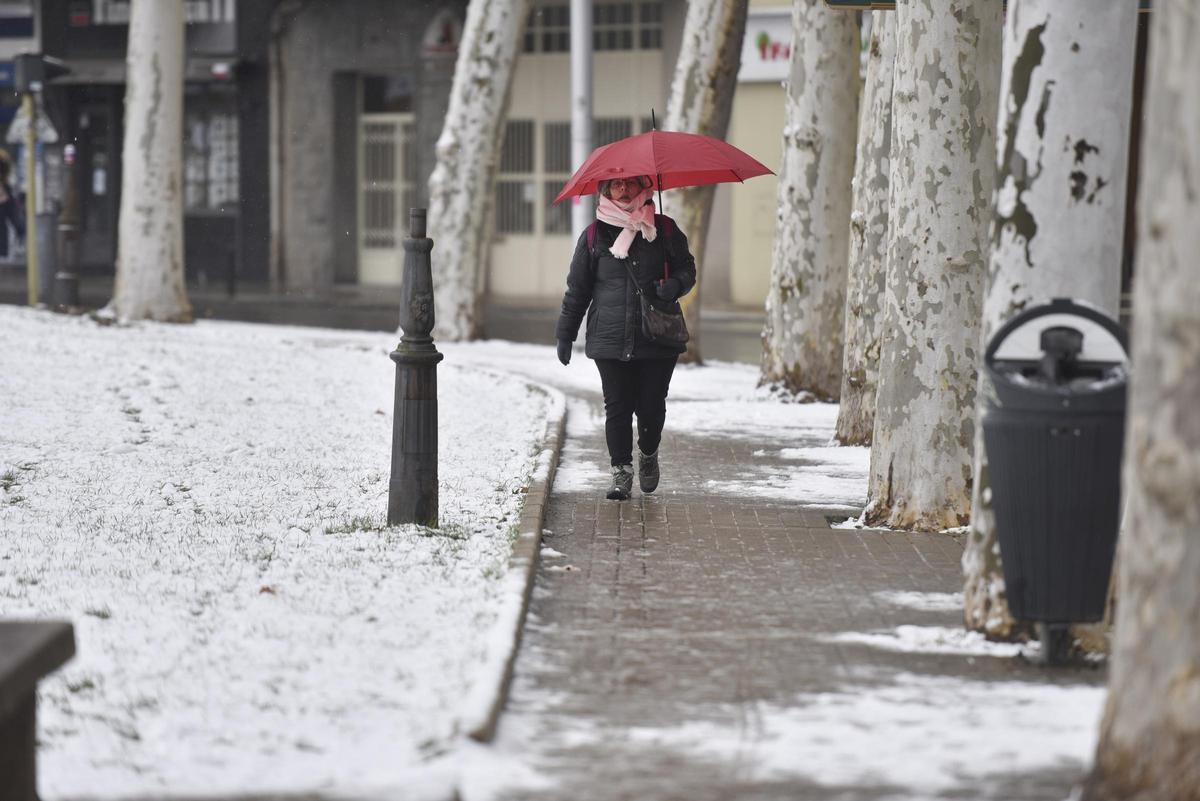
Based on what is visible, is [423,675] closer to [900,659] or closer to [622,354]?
[900,659]

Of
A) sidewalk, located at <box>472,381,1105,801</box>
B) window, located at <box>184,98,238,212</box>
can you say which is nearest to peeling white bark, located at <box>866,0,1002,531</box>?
sidewalk, located at <box>472,381,1105,801</box>

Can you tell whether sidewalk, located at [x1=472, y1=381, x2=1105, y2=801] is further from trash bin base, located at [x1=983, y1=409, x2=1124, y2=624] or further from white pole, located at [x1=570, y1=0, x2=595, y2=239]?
white pole, located at [x1=570, y1=0, x2=595, y2=239]

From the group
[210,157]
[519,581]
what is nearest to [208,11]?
[210,157]

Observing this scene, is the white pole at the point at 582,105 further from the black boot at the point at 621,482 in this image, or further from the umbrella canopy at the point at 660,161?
the black boot at the point at 621,482

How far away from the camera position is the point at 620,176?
8.88 m

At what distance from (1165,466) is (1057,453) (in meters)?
1.40

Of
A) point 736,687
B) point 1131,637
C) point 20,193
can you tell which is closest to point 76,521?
point 736,687

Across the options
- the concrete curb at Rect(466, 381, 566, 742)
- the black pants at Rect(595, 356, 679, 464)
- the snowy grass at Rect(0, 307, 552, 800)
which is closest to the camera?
the snowy grass at Rect(0, 307, 552, 800)

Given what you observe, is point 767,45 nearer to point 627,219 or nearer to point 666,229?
point 666,229

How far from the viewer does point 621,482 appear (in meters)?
9.30

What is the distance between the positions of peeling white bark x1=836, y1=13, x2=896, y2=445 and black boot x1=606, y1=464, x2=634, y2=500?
2.31 m

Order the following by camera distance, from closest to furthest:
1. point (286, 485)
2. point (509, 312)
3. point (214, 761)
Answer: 1. point (214, 761)
2. point (286, 485)
3. point (509, 312)

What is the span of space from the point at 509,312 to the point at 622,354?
17.7 metres

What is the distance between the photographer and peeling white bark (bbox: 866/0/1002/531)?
27.4 feet
